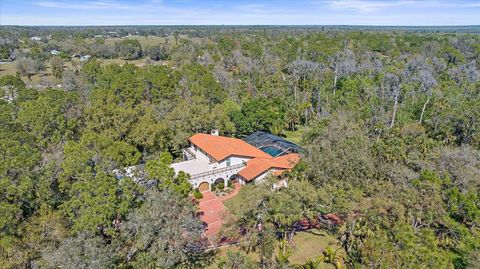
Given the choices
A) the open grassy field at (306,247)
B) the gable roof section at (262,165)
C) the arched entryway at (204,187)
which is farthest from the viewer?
the arched entryway at (204,187)

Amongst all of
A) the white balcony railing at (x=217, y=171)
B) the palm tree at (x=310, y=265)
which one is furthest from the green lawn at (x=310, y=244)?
the white balcony railing at (x=217, y=171)

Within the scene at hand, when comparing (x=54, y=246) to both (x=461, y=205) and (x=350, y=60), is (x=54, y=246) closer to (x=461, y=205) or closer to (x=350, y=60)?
(x=461, y=205)

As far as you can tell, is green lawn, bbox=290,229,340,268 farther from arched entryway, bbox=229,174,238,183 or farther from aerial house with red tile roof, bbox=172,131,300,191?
arched entryway, bbox=229,174,238,183

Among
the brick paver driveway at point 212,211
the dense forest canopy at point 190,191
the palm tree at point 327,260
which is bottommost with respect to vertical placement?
the brick paver driveway at point 212,211

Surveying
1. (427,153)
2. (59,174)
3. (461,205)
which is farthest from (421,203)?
(59,174)

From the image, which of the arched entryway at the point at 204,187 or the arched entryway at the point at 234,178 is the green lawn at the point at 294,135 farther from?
the arched entryway at the point at 204,187

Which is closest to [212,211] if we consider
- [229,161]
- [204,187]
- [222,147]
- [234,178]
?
[204,187]

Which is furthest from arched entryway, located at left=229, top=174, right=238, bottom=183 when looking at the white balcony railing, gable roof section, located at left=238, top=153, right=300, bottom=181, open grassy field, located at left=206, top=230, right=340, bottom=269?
open grassy field, located at left=206, top=230, right=340, bottom=269

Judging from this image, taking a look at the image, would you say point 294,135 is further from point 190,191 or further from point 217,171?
point 190,191
